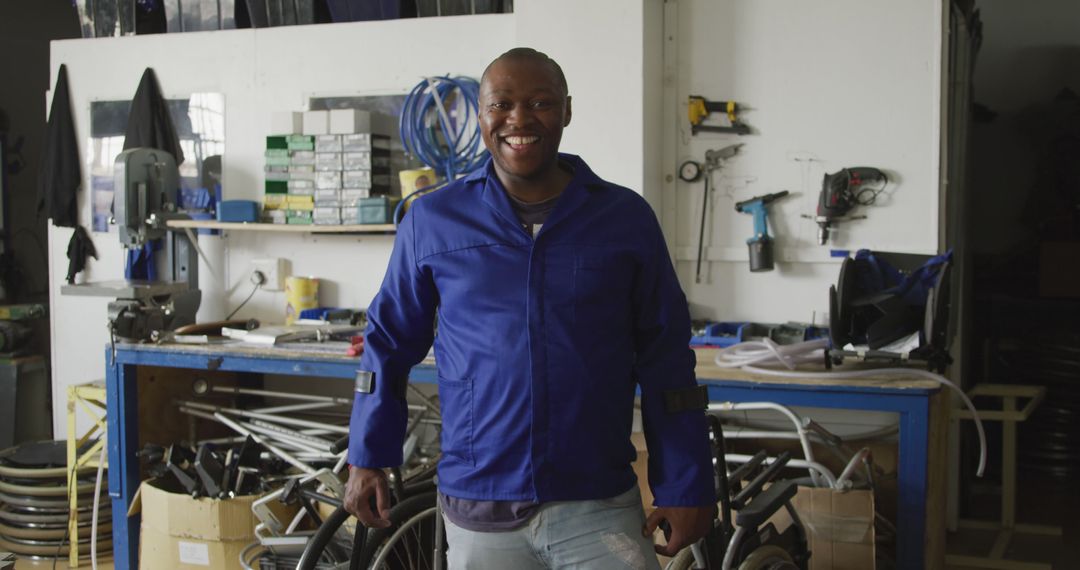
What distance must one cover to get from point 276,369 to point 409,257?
6.11ft

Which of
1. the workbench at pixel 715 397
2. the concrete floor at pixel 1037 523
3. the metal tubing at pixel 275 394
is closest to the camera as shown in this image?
the workbench at pixel 715 397

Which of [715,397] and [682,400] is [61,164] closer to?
[715,397]

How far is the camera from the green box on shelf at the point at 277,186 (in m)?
4.48

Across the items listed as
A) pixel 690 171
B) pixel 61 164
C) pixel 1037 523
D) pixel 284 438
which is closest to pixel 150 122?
pixel 61 164

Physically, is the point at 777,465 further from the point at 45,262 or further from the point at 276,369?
the point at 45,262

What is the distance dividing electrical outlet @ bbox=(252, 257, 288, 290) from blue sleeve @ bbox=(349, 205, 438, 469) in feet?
9.39

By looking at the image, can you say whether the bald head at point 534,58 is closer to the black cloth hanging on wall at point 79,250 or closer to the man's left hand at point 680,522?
the man's left hand at point 680,522

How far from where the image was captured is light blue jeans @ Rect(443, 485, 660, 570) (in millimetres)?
1715

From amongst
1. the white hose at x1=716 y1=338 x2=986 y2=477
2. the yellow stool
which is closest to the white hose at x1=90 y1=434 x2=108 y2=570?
the yellow stool

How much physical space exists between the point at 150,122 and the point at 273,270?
871 mm

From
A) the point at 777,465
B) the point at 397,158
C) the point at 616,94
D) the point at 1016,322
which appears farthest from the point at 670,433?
the point at 1016,322

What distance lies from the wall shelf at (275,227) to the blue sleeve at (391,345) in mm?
2332

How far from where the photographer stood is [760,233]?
13.1 ft

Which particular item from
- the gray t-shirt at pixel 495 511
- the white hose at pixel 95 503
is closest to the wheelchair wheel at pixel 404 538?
the gray t-shirt at pixel 495 511
